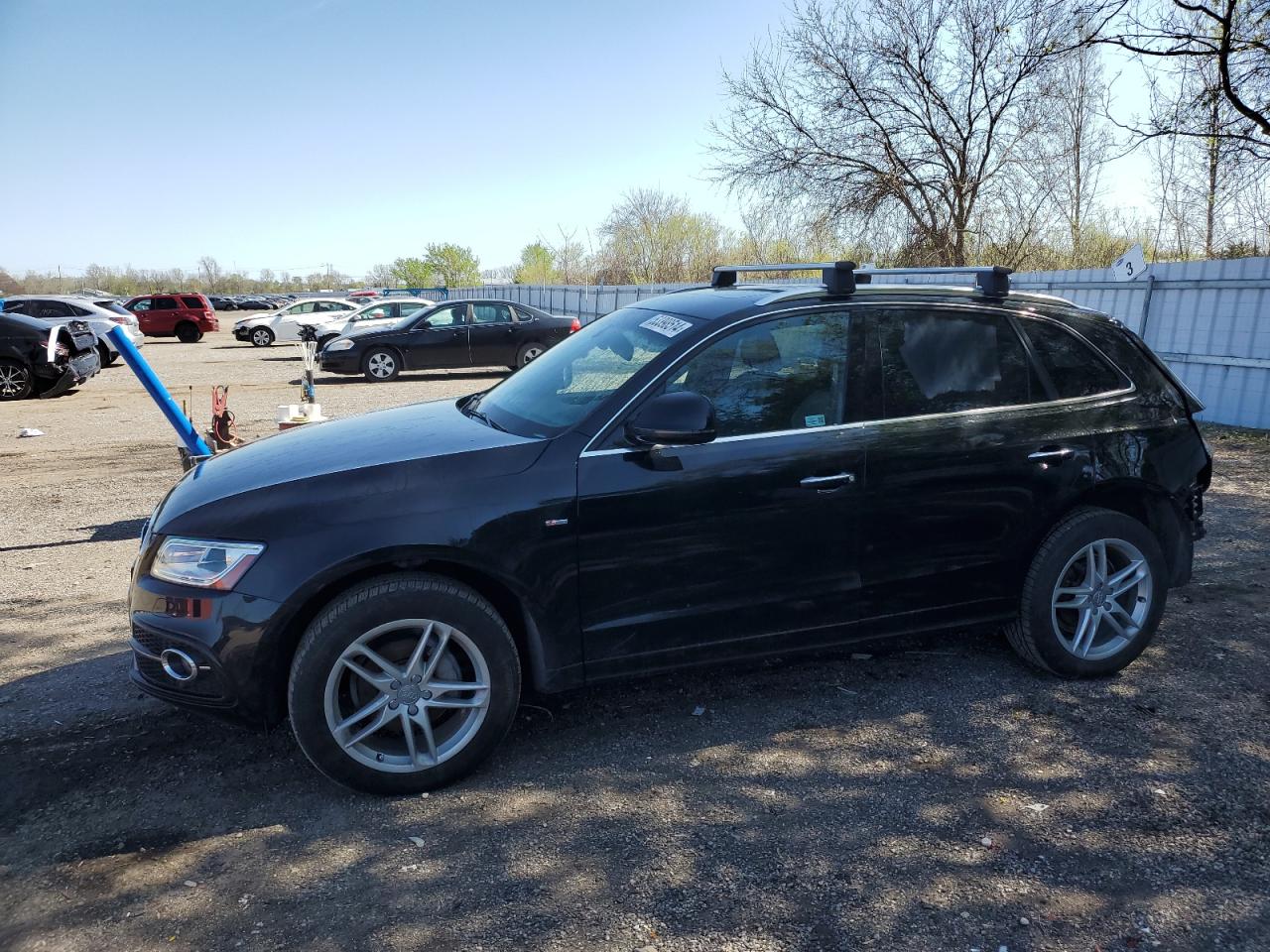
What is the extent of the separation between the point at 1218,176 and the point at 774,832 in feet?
68.7

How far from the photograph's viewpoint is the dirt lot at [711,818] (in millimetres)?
2559

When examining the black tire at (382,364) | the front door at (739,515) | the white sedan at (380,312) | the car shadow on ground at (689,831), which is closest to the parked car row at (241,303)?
the white sedan at (380,312)

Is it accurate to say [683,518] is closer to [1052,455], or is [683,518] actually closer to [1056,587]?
[1052,455]

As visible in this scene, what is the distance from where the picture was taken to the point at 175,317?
36.3 m

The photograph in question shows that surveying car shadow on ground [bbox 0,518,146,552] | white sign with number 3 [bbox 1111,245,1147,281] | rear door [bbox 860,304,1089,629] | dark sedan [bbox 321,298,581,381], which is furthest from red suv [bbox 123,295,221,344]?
rear door [bbox 860,304,1089,629]

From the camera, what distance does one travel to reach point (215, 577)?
3.08 metres

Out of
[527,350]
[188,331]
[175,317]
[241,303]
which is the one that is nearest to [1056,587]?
[527,350]

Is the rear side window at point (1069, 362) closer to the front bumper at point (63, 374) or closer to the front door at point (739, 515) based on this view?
the front door at point (739, 515)

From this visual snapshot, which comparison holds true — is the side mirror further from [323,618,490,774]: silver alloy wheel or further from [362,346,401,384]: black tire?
[362,346,401,384]: black tire

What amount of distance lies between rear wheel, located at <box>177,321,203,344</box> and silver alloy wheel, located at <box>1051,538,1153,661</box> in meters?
38.2

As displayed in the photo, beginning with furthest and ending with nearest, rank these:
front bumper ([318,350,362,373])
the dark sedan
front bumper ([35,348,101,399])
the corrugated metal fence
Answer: the dark sedan → front bumper ([318,350,362,373]) → front bumper ([35,348,101,399]) → the corrugated metal fence

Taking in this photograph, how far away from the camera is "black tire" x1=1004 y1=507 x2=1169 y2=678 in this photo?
4004 mm

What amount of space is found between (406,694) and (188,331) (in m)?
38.0

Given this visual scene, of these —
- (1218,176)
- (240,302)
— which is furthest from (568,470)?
(240,302)
